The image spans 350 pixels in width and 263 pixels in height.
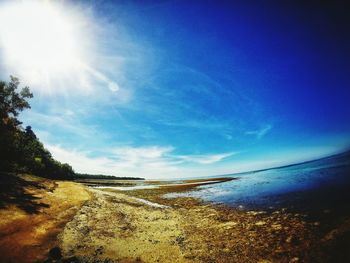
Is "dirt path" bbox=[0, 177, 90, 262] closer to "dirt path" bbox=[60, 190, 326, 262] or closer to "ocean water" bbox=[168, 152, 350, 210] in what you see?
"dirt path" bbox=[60, 190, 326, 262]

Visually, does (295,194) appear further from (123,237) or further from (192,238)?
(123,237)

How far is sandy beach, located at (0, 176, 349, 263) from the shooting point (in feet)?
24.4

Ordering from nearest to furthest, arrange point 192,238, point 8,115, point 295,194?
point 192,238, point 295,194, point 8,115

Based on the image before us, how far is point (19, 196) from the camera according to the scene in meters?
15.1

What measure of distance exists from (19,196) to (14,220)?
5549mm

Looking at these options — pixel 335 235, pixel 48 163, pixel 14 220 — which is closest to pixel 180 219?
pixel 335 235

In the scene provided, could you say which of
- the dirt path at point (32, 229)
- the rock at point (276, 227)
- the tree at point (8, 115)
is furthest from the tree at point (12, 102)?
the rock at point (276, 227)

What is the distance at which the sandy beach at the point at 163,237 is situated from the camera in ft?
24.4

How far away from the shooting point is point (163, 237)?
1009cm

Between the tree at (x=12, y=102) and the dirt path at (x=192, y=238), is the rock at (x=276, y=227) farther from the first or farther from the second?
the tree at (x=12, y=102)

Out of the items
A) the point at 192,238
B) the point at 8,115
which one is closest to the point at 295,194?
the point at 192,238

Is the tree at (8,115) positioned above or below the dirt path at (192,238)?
above

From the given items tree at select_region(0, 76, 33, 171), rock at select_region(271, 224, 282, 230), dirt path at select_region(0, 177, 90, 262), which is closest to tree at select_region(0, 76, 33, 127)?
tree at select_region(0, 76, 33, 171)

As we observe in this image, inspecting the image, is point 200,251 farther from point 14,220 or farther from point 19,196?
point 19,196
